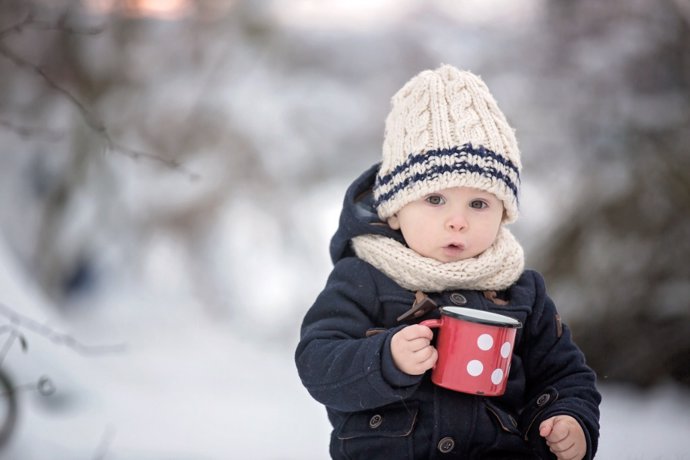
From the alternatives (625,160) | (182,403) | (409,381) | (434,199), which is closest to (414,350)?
(409,381)

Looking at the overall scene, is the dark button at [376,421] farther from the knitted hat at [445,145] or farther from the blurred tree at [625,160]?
the blurred tree at [625,160]

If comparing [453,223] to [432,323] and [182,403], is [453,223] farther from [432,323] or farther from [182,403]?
[182,403]

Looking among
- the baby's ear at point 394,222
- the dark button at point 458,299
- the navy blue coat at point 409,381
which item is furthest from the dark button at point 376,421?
the baby's ear at point 394,222

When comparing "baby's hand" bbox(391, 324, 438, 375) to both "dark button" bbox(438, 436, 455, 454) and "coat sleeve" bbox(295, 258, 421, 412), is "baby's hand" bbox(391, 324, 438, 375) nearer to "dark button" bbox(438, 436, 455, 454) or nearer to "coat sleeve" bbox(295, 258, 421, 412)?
"coat sleeve" bbox(295, 258, 421, 412)

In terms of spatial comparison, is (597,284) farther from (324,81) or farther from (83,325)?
(83,325)

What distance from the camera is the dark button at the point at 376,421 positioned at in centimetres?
118

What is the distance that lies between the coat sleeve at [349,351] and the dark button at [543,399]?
0.26 metres

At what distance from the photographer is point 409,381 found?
1100mm

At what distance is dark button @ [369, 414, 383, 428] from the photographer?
1.18 meters

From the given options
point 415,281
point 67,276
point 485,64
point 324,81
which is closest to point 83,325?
point 67,276

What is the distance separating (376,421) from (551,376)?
1.07ft

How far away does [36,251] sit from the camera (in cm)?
304

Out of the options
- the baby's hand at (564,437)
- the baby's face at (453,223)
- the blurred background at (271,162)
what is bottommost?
the baby's hand at (564,437)

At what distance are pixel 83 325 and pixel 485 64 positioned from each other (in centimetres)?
176
